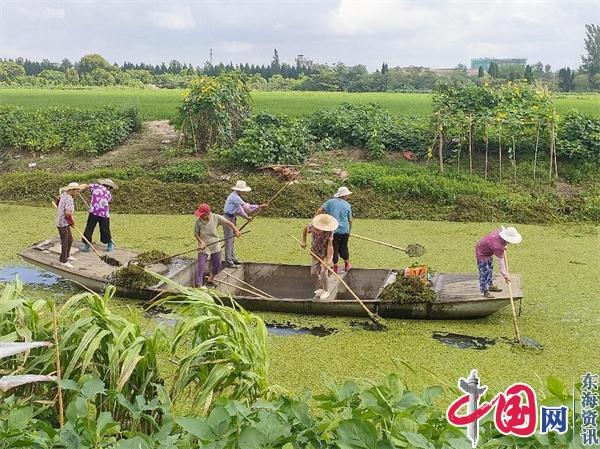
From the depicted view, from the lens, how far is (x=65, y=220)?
6246 millimetres

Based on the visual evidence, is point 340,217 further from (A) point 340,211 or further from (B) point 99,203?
(B) point 99,203

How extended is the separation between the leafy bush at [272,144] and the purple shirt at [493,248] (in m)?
6.07

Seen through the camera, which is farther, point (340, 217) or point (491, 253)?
point (340, 217)

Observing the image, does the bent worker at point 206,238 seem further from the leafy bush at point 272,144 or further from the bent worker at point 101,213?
the leafy bush at point 272,144

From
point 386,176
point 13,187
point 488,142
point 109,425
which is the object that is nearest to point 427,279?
point 109,425

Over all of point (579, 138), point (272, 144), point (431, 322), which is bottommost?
point (431, 322)

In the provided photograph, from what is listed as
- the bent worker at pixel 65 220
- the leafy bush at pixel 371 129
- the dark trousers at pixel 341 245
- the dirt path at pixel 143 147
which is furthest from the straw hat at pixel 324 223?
the dirt path at pixel 143 147

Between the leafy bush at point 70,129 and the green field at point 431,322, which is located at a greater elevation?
the leafy bush at point 70,129

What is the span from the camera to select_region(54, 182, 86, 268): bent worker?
6.25 metres

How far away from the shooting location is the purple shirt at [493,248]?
5.06 m

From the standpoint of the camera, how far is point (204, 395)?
89.4 inches

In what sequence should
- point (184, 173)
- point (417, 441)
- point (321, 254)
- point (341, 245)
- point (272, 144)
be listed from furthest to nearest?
point (272, 144)
point (184, 173)
point (341, 245)
point (321, 254)
point (417, 441)

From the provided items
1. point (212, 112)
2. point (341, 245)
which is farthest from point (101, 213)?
point (212, 112)

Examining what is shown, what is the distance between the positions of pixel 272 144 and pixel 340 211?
16.7ft
